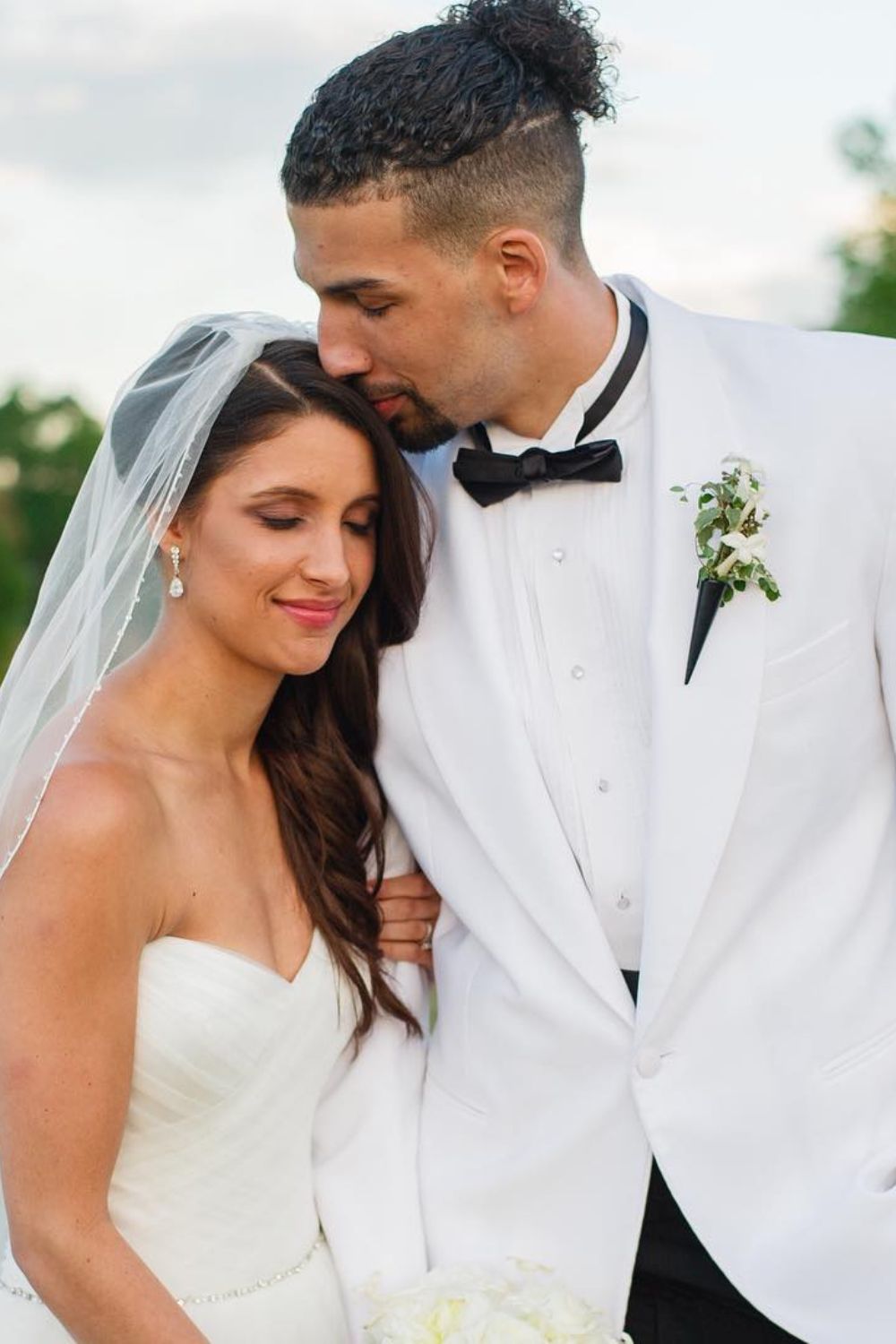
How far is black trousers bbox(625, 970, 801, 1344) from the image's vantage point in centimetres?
363

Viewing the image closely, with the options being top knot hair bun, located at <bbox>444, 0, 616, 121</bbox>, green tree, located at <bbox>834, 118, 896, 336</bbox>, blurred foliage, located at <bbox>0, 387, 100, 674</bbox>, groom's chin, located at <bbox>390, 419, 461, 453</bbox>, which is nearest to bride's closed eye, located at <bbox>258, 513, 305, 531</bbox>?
groom's chin, located at <bbox>390, 419, 461, 453</bbox>

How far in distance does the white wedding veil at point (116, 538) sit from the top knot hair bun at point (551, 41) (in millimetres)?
812

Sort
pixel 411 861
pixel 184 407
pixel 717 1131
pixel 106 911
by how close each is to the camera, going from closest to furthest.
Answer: pixel 106 911, pixel 717 1131, pixel 184 407, pixel 411 861

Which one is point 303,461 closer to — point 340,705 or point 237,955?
point 340,705

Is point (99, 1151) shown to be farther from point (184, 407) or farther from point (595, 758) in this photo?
point (184, 407)

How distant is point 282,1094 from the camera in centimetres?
363

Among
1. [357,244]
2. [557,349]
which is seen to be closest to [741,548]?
[557,349]

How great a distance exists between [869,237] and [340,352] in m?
46.7

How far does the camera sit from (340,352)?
377cm

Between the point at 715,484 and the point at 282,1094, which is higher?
the point at 715,484

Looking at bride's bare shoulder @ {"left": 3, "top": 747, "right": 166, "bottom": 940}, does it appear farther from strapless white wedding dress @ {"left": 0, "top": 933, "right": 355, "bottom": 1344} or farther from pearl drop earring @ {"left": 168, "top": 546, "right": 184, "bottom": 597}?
pearl drop earring @ {"left": 168, "top": 546, "right": 184, "bottom": 597}

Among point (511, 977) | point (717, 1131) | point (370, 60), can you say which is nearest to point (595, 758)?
point (511, 977)

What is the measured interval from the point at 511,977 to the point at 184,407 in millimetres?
1396

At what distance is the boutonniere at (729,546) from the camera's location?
11.1 ft
